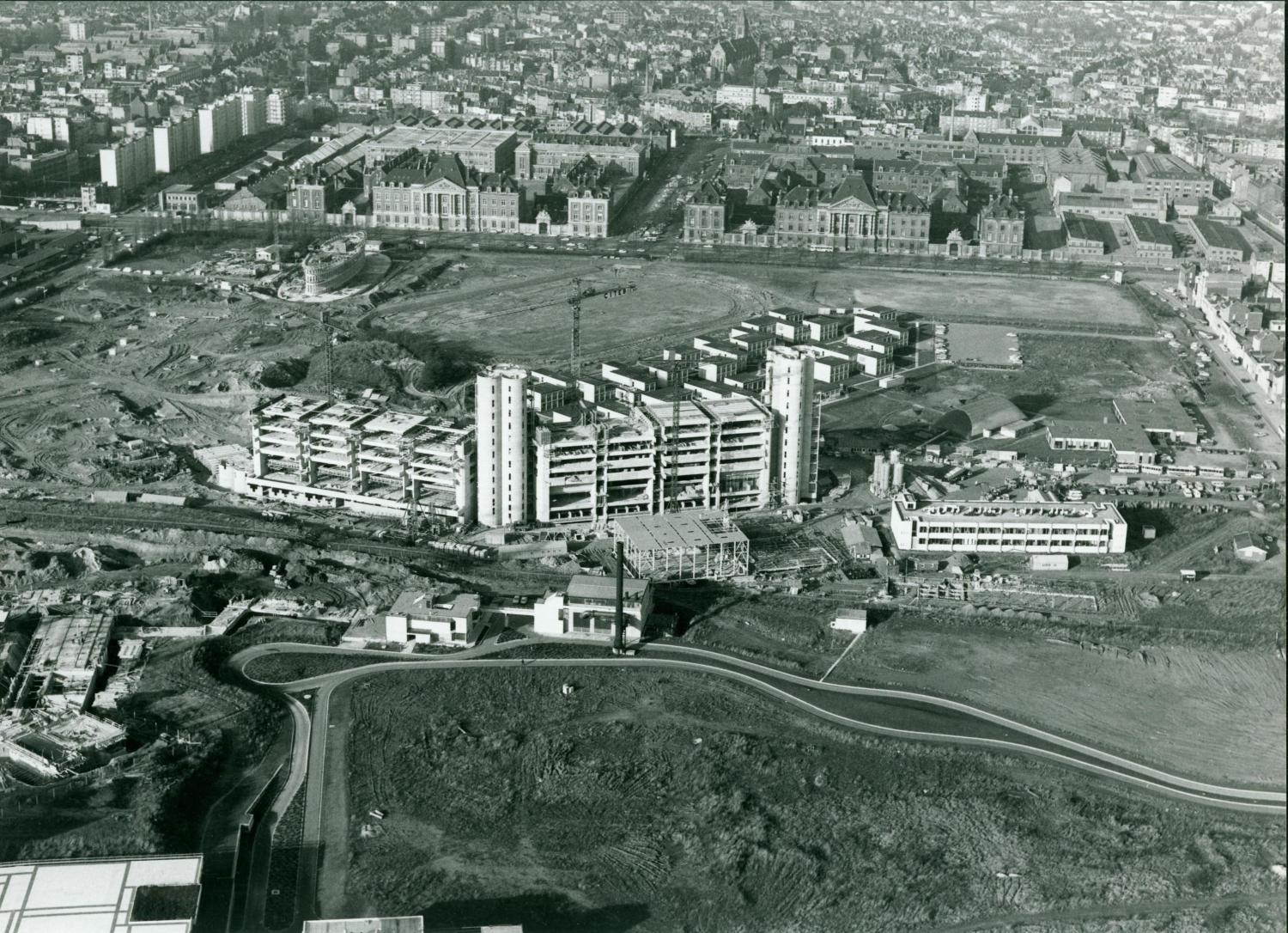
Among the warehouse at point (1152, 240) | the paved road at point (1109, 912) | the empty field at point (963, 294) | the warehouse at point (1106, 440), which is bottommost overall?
the paved road at point (1109, 912)

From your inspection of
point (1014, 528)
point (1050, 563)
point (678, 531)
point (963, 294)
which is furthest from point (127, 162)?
point (1050, 563)

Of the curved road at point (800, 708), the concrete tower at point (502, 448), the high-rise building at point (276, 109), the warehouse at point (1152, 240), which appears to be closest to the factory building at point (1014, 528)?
the curved road at point (800, 708)

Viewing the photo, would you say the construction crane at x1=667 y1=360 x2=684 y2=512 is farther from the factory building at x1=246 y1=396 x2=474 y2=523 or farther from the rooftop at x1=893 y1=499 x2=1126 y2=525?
the rooftop at x1=893 y1=499 x2=1126 y2=525

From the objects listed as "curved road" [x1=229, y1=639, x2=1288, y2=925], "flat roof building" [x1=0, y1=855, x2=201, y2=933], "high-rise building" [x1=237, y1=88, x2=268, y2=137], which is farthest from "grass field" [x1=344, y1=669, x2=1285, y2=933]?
"high-rise building" [x1=237, y1=88, x2=268, y2=137]

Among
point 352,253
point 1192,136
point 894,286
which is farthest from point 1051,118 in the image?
point 352,253

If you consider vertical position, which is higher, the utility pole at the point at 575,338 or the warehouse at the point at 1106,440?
the utility pole at the point at 575,338

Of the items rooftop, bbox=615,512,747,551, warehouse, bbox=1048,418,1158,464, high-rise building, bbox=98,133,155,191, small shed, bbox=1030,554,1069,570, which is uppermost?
high-rise building, bbox=98,133,155,191

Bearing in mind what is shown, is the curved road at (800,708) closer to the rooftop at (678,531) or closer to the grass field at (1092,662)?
the grass field at (1092,662)
